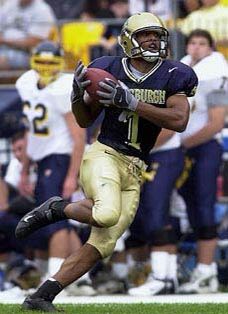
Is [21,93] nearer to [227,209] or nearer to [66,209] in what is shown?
[227,209]

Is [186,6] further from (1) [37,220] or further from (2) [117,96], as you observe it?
(1) [37,220]

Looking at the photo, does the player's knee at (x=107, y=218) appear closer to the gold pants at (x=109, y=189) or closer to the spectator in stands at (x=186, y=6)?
the gold pants at (x=109, y=189)

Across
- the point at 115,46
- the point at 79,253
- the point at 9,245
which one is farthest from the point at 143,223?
the point at 79,253

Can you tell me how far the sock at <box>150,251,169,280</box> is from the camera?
27.5 ft

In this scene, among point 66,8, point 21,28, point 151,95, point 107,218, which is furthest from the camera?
point 66,8

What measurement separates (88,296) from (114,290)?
0.34 meters

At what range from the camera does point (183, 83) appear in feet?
20.2

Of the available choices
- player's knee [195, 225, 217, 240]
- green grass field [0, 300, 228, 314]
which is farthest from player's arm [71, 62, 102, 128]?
player's knee [195, 225, 217, 240]

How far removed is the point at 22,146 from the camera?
347 inches

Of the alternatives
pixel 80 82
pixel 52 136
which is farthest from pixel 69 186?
pixel 80 82

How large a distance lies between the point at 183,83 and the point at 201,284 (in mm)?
2605

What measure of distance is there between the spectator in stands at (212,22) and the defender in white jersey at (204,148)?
938 mm

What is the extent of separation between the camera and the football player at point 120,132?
6000 mm

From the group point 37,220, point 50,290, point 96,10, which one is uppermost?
point 96,10
